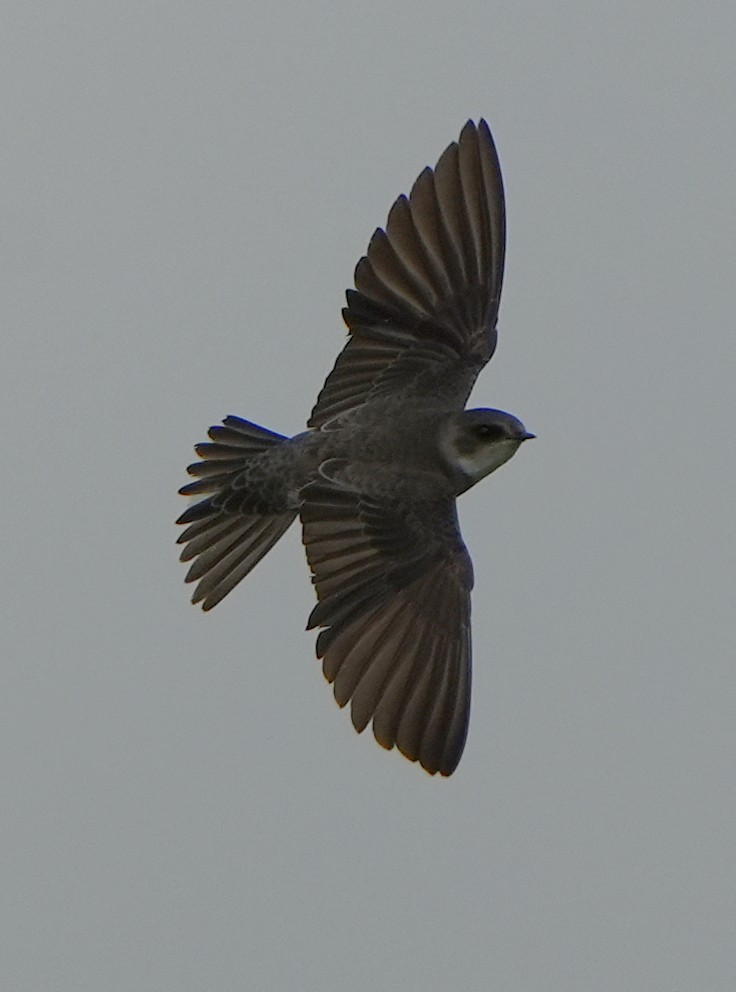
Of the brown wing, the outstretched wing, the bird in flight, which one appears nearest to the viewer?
the brown wing

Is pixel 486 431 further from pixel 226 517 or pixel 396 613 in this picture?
pixel 226 517

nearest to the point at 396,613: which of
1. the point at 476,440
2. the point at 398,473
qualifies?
the point at 398,473

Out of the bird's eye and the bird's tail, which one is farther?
the bird's tail

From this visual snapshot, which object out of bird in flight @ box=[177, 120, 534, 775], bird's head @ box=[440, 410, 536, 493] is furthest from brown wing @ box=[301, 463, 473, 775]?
bird's head @ box=[440, 410, 536, 493]

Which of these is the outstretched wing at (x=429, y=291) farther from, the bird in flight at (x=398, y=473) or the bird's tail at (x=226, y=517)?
the bird's tail at (x=226, y=517)

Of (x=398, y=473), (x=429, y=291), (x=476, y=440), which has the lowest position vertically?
(x=398, y=473)

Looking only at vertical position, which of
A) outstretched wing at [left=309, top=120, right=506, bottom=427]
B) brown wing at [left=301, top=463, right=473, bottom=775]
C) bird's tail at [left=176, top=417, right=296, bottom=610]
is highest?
outstretched wing at [left=309, top=120, right=506, bottom=427]

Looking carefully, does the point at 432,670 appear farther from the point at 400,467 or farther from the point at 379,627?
the point at 400,467

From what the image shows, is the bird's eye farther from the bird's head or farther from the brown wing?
the brown wing

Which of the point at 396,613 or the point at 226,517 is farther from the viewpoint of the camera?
the point at 226,517
